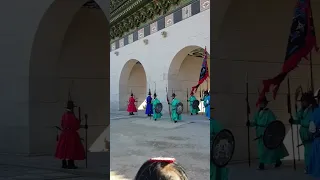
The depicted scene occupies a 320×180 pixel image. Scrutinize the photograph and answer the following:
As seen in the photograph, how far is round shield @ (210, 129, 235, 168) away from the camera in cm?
311

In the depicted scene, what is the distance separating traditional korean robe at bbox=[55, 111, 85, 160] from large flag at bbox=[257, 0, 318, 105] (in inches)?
113

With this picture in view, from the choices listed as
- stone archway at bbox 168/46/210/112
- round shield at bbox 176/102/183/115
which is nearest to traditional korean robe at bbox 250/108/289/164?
stone archway at bbox 168/46/210/112

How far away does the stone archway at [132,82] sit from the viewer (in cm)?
372

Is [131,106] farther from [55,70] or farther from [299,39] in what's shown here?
[55,70]

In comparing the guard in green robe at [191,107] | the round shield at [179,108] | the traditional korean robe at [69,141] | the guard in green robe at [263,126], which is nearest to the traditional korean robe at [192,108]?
the guard in green robe at [191,107]

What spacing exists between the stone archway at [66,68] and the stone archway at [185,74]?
60.2 inches

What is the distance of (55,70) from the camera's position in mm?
6707

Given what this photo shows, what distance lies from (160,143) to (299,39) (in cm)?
183

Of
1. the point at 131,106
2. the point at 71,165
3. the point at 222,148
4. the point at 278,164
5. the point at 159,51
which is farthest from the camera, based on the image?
the point at 71,165

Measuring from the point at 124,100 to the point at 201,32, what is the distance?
3.41ft

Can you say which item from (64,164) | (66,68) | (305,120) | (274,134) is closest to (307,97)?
(305,120)

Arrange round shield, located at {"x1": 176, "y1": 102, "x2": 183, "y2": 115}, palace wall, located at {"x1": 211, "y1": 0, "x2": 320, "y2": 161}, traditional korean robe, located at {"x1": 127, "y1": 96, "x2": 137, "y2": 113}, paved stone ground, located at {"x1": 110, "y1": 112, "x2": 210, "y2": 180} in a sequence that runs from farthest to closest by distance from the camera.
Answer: palace wall, located at {"x1": 211, "y1": 0, "x2": 320, "y2": 161} → traditional korean robe, located at {"x1": 127, "y1": 96, "x2": 137, "y2": 113} → round shield, located at {"x1": 176, "y1": 102, "x2": 183, "y2": 115} → paved stone ground, located at {"x1": 110, "y1": 112, "x2": 210, "y2": 180}

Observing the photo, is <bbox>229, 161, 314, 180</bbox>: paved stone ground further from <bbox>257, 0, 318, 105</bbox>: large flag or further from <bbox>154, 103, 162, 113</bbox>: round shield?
<bbox>154, 103, 162, 113</bbox>: round shield

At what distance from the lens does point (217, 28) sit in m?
3.46
